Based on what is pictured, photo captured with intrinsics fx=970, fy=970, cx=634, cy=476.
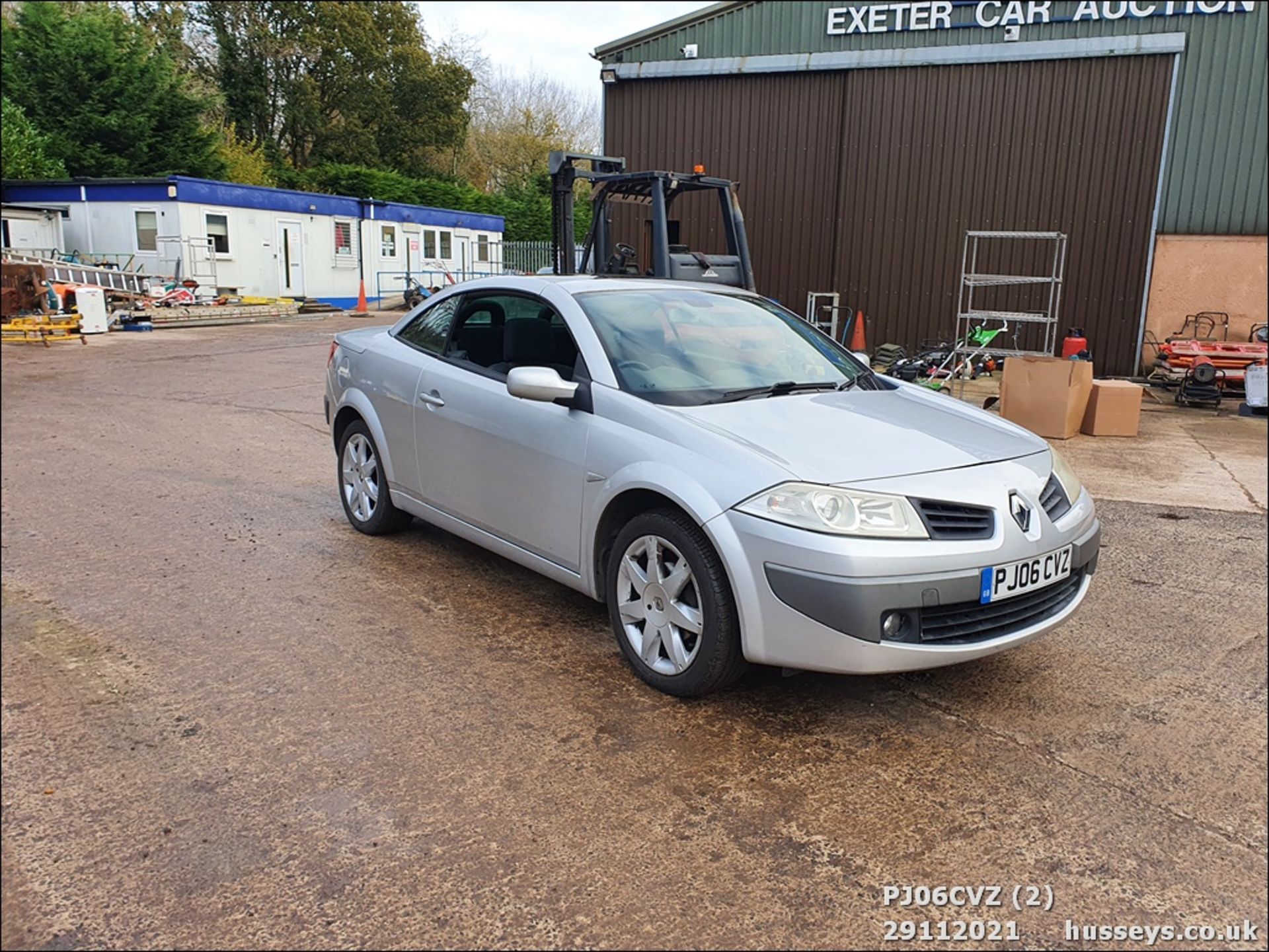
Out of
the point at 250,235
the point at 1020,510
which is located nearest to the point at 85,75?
the point at 1020,510

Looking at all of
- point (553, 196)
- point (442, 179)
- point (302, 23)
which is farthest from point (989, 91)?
point (442, 179)

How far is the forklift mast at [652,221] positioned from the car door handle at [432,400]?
5404 millimetres

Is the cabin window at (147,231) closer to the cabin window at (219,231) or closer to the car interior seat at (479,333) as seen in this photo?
the cabin window at (219,231)

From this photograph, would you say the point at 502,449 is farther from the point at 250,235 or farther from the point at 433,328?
the point at 250,235

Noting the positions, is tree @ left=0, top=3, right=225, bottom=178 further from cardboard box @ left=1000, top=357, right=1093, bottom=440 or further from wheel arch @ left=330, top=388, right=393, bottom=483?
cardboard box @ left=1000, top=357, right=1093, bottom=440

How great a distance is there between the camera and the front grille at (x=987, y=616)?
10.1ft

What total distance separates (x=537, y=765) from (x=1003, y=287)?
14015 mm

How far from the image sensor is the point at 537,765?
2.98 metres

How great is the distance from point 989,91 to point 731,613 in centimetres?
1372

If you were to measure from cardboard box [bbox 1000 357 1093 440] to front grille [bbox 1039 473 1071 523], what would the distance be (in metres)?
5.78

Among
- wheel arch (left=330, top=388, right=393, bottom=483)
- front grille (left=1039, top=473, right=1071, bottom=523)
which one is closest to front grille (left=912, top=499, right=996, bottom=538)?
front grille (left=1039, top=473, right=1071, bottom=523)

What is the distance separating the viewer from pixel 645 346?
4086 mm

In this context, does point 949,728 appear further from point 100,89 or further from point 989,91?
point 989,91

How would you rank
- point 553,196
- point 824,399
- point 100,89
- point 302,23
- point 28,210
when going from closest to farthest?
point 100,89
point 824,399
point 553,196
point 28,210
point 302,23
